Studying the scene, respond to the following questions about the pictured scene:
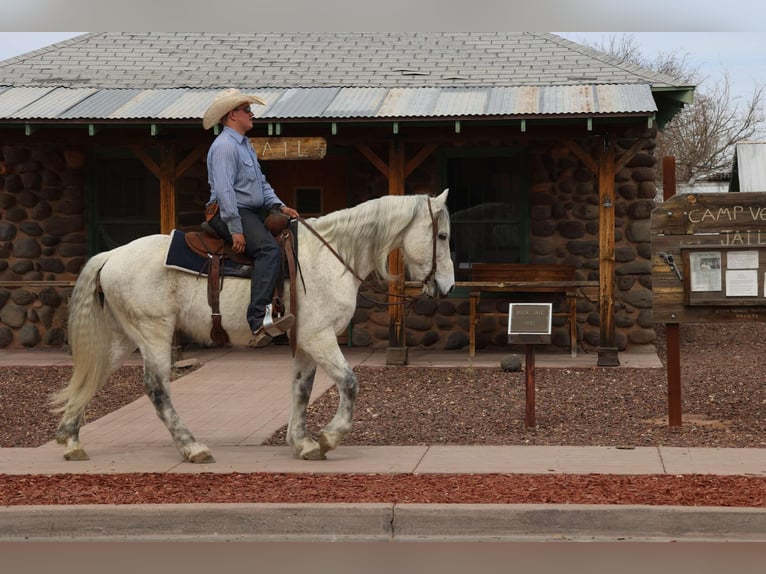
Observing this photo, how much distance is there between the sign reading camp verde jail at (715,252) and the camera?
30.9 ft

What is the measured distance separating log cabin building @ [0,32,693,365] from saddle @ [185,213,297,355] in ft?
16.8

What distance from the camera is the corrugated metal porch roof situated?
1323 cm

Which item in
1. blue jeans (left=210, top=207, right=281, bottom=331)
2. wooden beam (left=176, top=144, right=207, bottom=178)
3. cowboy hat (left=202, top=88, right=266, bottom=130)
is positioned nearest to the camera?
blue jeans (left=210, top=207, right=281, bottom=331)

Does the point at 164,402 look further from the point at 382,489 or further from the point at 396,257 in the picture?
the point at 396,257

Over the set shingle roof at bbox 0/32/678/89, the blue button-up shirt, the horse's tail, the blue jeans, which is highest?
shingle roof at bbox 0/32/678/89

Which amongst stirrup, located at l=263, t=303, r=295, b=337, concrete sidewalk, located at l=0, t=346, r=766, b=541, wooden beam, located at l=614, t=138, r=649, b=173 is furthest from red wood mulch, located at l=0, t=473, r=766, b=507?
wooden beam, located at l=614, t=138, r=649, b=173

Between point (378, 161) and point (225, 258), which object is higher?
point (378, 161)

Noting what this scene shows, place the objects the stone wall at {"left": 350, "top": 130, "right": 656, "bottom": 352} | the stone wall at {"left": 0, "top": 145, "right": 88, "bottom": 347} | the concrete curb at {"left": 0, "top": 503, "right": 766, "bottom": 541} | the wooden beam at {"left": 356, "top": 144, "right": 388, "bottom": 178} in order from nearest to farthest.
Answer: the concrete curb at {"left": 0, "top": 503, "right": 766, "bottom": 541} → the wooden beam at {"left": 356, "top": 144, "right": 388, "bottom": 178} → the stone wall at {"left": 350, "top": 130, "right": 656, "bottom": 352} → the stone wall at {"left": 0, "top": 145, "right": 88, "bottom": 347}

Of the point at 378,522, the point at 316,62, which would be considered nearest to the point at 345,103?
the point at 316,62

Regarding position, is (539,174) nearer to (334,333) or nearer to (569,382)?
(569,382)

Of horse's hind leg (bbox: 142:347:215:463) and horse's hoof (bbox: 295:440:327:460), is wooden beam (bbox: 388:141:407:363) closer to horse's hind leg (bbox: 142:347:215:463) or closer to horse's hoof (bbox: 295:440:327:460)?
horse's hoof (bbox: 295:440:327:460)

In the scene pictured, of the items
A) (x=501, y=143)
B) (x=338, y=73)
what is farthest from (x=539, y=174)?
(x=338, y=73)

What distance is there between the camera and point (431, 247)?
843 centimetres

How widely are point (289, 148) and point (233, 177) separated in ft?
18.1
